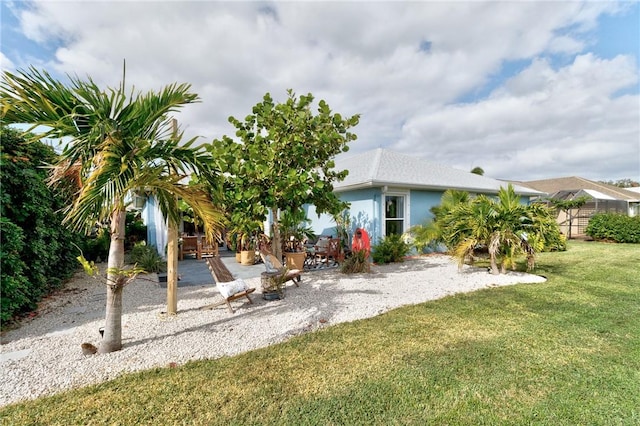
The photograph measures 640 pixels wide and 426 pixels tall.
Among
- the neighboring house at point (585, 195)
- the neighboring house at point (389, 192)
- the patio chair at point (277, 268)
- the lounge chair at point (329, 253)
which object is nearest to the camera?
the patio chair at point (277, 268)

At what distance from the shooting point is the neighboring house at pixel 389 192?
11234 millimetres

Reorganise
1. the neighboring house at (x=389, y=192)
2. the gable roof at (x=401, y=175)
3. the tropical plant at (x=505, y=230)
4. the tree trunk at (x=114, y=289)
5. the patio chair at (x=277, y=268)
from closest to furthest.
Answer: the tree trunk at (x=114, y=289) < the patio chair at (x=277, y=268) < the tropical plant at (x=505, y=230) < the neighboring house at (x=389, y=192) < the gable roof at (x=401, y=175)

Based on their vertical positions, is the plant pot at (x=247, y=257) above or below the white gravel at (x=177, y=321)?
above

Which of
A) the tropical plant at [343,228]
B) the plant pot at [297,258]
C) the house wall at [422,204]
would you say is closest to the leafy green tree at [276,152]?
the plant pot at [297,258]

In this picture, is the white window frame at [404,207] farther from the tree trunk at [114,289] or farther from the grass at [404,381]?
the tree trunk at [114,289]

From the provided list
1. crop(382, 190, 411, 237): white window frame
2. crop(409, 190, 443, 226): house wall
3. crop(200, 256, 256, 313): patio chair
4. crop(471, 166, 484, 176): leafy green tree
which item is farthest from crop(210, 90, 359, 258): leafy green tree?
crop(471, 166, 484, 176): leafy green tree

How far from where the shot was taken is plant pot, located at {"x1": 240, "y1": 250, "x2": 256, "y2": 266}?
10781mm

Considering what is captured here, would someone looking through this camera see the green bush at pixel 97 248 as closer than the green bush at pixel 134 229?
Yes

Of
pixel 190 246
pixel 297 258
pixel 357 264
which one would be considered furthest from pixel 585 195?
pixel 190 246

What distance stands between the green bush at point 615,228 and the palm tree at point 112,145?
2365cm

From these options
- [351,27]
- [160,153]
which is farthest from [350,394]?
[351,27]

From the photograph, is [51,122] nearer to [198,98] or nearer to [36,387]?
[198,98]

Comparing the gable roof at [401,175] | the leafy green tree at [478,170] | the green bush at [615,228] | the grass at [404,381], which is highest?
the leafy green tree at [478,170]

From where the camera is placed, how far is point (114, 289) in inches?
151
